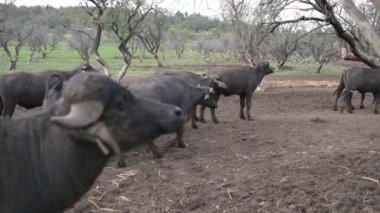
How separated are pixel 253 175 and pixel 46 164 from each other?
4445 mm

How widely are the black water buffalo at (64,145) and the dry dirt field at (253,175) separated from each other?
8.31 ft

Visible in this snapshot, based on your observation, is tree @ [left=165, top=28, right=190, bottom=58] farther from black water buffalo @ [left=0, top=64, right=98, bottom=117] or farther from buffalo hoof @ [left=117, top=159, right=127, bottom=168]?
buffalo hoof @ [left=117, top=159, right=127, bottom=168]

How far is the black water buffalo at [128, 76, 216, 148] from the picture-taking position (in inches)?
408

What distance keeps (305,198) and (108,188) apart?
3.15 metres

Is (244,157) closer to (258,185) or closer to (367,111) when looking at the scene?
(258,185)

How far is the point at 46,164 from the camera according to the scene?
4613 mm

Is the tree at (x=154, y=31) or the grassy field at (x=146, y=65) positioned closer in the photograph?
the grassy field at (x=146, y=65)

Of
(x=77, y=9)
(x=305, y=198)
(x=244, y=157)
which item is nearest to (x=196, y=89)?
(x=244, y=157)

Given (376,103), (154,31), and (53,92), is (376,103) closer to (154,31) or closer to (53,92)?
(53,92)

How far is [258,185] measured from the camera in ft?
25.2

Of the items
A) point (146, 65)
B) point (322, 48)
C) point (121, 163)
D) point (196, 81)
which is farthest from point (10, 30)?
point (121, 163)

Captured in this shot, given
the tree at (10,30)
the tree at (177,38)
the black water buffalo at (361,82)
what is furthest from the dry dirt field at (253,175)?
the tree at (177,38)

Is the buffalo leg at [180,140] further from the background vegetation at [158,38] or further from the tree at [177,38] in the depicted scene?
the tree at [177,38]

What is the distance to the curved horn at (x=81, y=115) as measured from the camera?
4.08 meters
